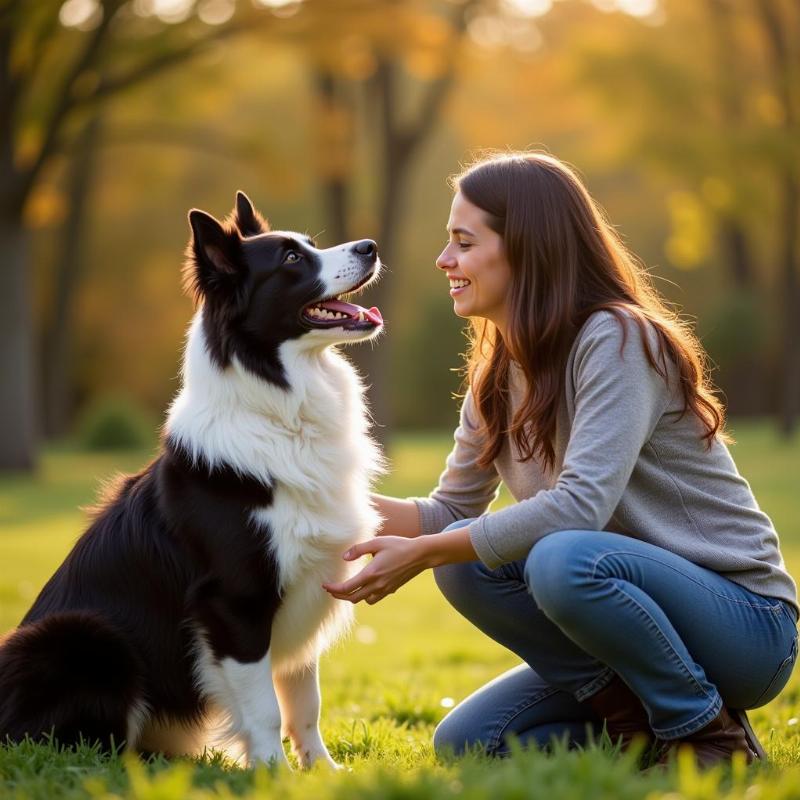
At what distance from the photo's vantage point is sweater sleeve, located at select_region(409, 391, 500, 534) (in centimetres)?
399

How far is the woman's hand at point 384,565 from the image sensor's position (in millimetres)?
3355

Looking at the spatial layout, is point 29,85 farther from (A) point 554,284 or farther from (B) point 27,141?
(A) point 554,284

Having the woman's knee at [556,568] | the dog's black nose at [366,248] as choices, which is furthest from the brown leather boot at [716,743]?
the dog's black nose at [366,248]

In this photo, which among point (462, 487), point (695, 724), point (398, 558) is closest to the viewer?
point (695, 724)

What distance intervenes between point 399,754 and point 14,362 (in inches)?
511

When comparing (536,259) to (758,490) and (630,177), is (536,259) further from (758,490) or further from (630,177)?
(630,177)

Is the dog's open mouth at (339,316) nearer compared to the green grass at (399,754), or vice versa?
the green grass at (399,754)

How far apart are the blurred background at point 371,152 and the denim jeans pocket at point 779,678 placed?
388 centimetres

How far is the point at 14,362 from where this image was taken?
50.5ft

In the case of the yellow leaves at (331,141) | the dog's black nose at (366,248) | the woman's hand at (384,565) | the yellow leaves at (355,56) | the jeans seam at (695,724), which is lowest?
the jeans seam at (695,724)

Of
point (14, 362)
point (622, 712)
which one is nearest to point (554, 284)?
point (622, 712)

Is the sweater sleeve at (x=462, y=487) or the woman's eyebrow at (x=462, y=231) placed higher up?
the woman's eyebrow at (x=462, y=231)

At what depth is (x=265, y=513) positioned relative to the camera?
3.48 metres

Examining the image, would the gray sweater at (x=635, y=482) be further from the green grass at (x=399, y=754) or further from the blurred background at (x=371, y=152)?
the blurred background at (x=371, y=152)
